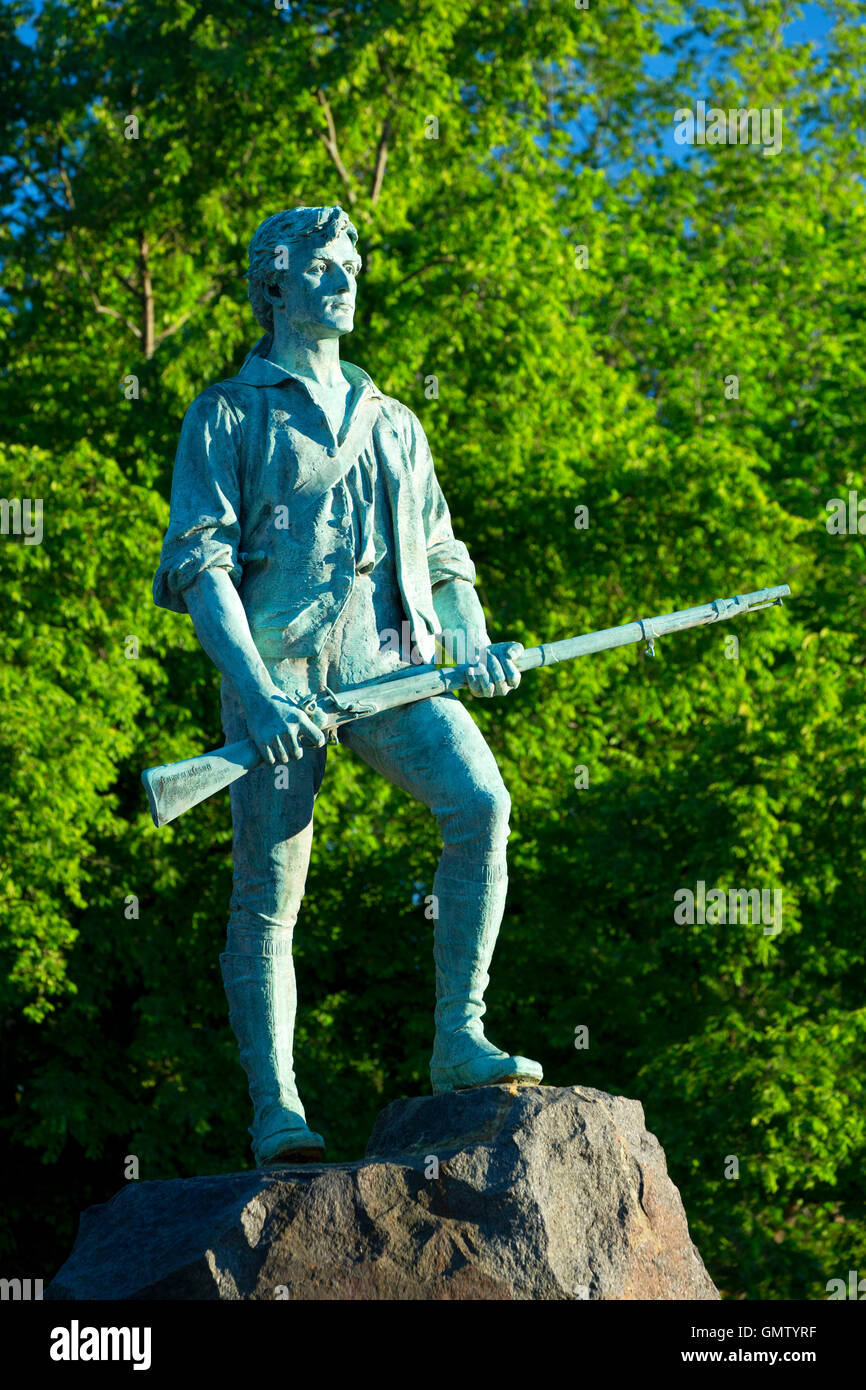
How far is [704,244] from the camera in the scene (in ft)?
80.9

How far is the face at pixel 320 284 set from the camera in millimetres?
6863

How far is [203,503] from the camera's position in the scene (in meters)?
6.73

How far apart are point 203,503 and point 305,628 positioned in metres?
0.51

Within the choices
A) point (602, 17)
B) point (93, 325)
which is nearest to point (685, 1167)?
point (93, 325)

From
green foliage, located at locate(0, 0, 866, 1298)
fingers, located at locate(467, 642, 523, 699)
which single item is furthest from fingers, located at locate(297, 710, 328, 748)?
green foliage, located at locate(0, 0, 866, 1298)

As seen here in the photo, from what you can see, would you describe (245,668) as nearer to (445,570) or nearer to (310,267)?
(445,570)

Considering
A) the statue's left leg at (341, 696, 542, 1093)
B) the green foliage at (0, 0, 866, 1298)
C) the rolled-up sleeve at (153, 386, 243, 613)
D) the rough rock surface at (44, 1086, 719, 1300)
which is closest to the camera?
the rough rock surface at (44, 1086, 719, 1300)

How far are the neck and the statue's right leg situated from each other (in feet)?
4.16

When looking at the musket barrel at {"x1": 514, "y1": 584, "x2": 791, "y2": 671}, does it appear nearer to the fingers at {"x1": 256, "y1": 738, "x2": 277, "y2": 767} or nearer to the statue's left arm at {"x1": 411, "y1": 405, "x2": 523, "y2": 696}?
the statue's left arm at {"x1": 411, "y1": 405, "x2": 523, "y2": 696}

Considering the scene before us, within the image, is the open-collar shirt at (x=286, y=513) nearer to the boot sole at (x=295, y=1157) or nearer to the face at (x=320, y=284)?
the face at (x=320, y=284)

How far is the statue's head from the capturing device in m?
6.87

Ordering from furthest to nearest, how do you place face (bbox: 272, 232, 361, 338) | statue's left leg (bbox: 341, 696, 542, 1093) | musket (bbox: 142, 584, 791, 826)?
face (bbox: 272, 232, 361, 338)
statue's left leg (bbox: 341, 696, 542, 1093)
musket (bbox: 142, 584, 791, 826)

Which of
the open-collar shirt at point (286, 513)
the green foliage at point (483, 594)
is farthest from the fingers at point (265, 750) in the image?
the green foliage at point (483, 594)

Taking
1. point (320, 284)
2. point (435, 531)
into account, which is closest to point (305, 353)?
point (320, 284)
